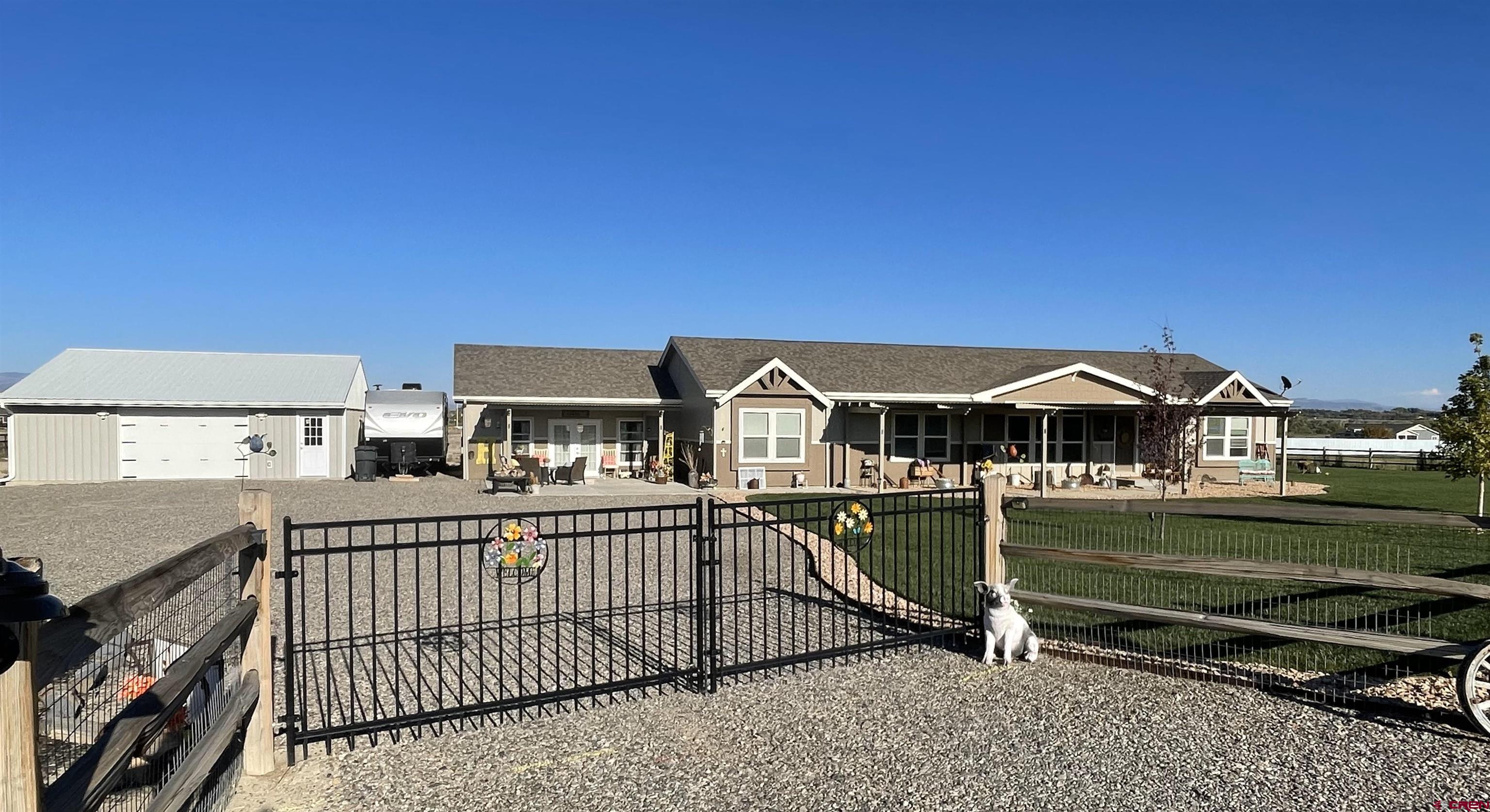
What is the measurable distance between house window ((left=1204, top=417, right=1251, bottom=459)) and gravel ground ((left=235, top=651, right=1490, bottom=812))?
25.9 meters

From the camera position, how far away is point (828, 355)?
30.7 m

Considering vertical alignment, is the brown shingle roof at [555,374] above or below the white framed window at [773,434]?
above

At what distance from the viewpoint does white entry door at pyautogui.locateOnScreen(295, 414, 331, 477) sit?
29109 mm

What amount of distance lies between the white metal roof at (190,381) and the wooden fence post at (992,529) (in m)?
26.7

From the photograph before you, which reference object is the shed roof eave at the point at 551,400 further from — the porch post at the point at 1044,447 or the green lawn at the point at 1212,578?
the green lawn at the point at 1212,578

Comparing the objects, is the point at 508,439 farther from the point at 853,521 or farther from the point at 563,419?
the point at 853,521

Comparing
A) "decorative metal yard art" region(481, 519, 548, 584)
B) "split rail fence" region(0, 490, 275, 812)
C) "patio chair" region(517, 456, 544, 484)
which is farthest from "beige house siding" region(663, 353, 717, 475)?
"split rail fence" region(0, 490, 275, 812)

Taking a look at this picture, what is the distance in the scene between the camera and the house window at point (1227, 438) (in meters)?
29.0

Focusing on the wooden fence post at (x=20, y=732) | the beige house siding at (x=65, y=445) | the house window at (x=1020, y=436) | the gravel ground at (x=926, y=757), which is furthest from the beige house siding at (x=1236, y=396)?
the beige house siding at (x=65, y=445)

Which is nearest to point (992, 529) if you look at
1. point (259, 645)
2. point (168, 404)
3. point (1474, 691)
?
point (1474, 691)

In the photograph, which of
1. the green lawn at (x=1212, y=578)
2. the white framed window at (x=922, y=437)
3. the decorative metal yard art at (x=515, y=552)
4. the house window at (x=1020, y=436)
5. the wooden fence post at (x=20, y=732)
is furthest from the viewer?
the house window at (x=1020, y=436)

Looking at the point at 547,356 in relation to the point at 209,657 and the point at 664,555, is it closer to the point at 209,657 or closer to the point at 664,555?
the point at 664,555

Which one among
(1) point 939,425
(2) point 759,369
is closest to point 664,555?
(2) point 759,369

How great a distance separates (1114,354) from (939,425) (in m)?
12.6
